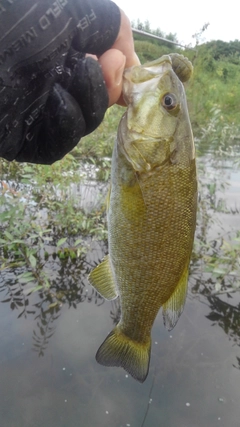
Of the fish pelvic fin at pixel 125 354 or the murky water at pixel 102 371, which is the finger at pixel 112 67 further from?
the murky water at pixel 102 371

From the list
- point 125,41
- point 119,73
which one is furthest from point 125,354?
point 125,41

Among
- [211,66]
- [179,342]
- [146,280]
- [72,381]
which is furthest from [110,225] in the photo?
[211,66]

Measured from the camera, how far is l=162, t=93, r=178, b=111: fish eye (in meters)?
1.42

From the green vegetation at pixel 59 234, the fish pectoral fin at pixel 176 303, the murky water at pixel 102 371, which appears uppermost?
the fish pectoral fin at pixel 176 303

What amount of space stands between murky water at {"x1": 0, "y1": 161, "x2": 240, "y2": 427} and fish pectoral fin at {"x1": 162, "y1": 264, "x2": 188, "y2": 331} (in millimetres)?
1305

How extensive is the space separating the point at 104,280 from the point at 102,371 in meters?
1.39

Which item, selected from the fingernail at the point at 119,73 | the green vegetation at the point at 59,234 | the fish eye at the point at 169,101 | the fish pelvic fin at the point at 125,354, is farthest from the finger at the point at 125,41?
the green vegetation at the point at 59,234

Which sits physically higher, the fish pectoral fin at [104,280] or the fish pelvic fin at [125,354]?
the fish pectoral fin at [104,280]

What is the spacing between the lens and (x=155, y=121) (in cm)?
143

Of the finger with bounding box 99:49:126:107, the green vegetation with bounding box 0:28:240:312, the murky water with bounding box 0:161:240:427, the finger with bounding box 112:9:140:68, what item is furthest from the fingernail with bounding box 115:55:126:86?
the murky water with bounding box 0:161:240:427

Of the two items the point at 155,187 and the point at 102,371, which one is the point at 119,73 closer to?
the point at 155,187

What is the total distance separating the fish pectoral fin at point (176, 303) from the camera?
1570 mm

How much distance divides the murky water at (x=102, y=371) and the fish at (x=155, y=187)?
53.1 inches

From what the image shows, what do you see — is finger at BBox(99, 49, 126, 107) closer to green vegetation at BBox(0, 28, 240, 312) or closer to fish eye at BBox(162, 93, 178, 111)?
→ fish eye at BBox(162, 93, 178, 111)
